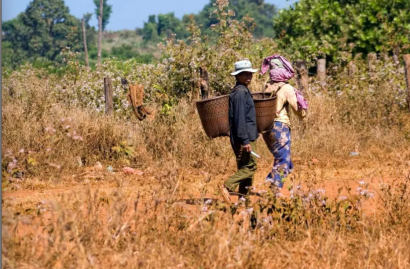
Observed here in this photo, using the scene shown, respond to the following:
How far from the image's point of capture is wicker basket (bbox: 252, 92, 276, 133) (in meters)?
Answer: 7.76

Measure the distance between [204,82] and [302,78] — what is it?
7.94ft

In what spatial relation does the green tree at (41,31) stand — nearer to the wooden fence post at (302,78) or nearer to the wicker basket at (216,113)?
the wooden fence post at (302,78)

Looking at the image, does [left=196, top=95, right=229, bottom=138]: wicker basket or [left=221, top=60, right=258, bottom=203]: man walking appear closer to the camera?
[left=221, top=60, right=258, bottom=203]: man walking

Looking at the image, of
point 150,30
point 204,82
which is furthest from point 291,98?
point 150,30

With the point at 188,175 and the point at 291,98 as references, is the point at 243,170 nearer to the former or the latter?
the point at 291,98

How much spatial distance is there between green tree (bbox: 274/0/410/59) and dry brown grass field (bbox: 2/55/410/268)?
30.5 feet

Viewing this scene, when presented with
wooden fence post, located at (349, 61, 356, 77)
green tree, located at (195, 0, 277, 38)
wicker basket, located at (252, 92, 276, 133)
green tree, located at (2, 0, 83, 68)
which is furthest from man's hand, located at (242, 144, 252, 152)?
green tree, located at (195, 0, 277, 38)

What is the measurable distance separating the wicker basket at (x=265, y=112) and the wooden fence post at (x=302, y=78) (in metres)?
6.11

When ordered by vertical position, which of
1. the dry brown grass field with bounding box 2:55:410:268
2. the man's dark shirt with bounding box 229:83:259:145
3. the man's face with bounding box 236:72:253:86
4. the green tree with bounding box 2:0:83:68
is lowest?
the dry brown grass field with bounding box 2:55:410:268

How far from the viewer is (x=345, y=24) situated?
25.8 meters

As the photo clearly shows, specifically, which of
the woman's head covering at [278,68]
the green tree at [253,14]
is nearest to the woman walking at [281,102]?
the woman's head covering at [278,68]

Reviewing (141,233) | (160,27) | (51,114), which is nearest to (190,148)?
(51,114)

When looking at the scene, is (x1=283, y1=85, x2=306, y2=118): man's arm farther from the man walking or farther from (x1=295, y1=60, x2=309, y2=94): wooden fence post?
(x1=295, y1=60, x2=309, y2=94): wooden fence post

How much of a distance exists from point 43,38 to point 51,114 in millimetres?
74566
